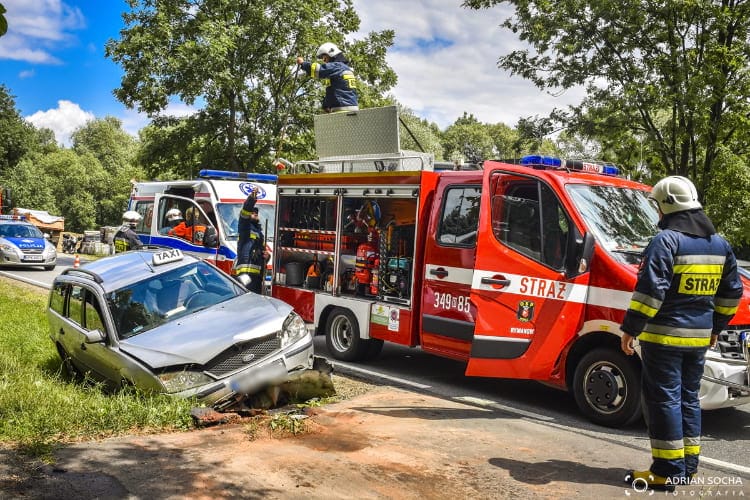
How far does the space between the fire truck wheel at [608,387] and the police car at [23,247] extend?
19.5 m

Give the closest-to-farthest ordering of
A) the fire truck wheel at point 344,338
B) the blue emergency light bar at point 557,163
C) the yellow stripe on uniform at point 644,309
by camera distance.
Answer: the yellow stripe on uniform at point 644,309, the blue emergency light bar at point 557,163, the fire truck wheel at point 344,338

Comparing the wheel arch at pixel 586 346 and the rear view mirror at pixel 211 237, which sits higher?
the rear view mirror at pixel 211 237

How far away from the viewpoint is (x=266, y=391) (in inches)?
242

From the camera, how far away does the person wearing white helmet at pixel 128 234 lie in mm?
11469

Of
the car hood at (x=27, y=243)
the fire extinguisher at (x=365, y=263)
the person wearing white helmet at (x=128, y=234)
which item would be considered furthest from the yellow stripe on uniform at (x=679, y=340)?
the car hood at (x=27, y=243)

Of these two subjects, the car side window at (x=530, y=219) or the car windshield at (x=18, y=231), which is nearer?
the car side window at (x=530, y=219)

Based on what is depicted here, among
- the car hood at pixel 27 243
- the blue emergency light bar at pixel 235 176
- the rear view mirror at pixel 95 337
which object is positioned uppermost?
the blue emergency light bar at pixel 235 176

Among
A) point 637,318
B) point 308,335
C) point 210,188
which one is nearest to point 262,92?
point 210,188

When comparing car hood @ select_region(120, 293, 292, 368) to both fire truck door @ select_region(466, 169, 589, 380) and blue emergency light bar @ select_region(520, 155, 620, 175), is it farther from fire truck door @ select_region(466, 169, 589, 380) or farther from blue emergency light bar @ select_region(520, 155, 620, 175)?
blue emergency light bar @ select_region(520, 155, 620, 175)

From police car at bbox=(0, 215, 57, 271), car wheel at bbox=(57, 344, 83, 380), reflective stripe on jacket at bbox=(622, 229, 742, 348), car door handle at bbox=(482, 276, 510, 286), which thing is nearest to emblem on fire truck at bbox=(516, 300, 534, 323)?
car door handle at bbox=(482, 276, 510, 286)

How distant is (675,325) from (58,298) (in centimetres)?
655

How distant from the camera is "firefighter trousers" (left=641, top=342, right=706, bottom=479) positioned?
428 centimetres

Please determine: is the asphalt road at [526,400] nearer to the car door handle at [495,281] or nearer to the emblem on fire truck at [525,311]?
the emblem on fire truck at [525,311]

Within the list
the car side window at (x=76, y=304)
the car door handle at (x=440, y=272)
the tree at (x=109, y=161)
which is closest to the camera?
the car side window at (x=76, y=304)
